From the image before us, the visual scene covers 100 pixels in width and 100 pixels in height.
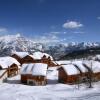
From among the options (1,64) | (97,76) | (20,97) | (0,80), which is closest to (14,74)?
(1,64)

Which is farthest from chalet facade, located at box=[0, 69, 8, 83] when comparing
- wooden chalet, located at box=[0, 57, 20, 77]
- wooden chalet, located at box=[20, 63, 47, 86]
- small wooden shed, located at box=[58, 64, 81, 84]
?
small wooden shed, located at box=[58, 64, 81, 84]

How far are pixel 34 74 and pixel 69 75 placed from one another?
9.37 m

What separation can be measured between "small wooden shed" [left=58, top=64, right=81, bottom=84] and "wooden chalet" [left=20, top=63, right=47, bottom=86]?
509 cm

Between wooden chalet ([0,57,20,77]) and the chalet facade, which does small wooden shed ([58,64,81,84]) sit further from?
wooden chalet ([0,57,20,77])

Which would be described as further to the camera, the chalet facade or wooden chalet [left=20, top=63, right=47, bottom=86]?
the chalet facade

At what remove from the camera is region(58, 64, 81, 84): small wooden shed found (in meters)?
67.8

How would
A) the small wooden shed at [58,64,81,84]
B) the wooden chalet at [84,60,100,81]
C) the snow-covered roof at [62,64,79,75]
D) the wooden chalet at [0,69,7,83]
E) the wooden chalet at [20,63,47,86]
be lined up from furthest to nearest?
the wooden chalet at [84,60,100,81], the wooden chalet at [0,69,7,83], the snow-covered roof at [62,64,79,75], the small wooden shed at [58,64,81,84], the wooden chalet at [20,63,47,86]

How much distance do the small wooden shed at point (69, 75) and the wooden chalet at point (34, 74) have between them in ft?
16.7

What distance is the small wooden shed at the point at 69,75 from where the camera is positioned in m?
67.8

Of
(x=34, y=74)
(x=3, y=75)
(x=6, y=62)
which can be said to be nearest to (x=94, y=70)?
(x=34, y=74)

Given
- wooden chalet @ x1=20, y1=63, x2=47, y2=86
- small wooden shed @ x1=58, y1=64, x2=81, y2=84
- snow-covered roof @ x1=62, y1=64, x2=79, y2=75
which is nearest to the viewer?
wooden chalet @ x1=20, y1=63, x2=47, y2=86

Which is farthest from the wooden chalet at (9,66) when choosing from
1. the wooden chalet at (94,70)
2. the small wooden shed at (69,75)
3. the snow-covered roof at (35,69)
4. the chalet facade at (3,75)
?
the wooden chalet at (94,70)

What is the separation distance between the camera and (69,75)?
67.6 m

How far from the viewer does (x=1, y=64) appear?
76625 mm
